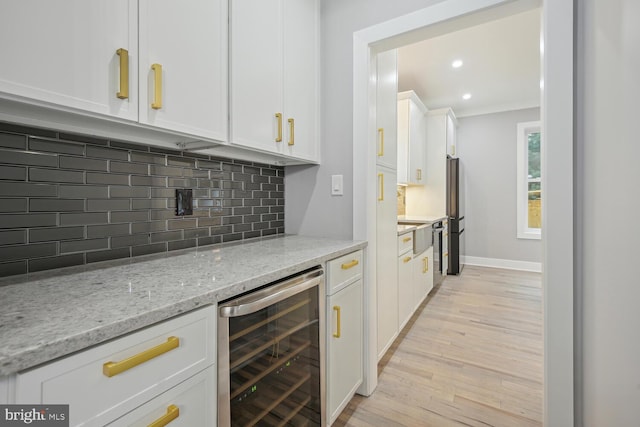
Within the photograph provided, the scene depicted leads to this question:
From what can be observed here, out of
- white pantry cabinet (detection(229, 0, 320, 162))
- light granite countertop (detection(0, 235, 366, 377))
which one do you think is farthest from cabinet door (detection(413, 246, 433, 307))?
light granite countertop (detection(0, 235, 366, 377))

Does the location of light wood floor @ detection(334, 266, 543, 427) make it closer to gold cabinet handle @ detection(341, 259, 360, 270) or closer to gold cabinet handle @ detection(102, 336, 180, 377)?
gold cabinet handle @ detection(341, 259, 360, 270)

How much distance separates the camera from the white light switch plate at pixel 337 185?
6.04ft

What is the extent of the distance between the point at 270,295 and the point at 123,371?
0.45m

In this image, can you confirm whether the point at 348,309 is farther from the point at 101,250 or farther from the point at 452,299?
the point at 452,299

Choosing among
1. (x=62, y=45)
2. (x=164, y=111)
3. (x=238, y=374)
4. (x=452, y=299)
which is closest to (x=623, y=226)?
(x=238, y=374)

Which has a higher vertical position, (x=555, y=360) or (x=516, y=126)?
(x=516, y=126)

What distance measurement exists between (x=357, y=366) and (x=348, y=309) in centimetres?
38

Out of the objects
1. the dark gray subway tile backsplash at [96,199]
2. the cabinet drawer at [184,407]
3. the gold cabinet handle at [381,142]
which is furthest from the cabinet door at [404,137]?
the cabinet drawer at [184,407]

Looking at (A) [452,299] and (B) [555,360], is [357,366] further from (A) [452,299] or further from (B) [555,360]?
(A) [452,299]

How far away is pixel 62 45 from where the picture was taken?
80 centimetres

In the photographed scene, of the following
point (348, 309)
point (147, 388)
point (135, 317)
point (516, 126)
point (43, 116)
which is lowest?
point (348, 309)

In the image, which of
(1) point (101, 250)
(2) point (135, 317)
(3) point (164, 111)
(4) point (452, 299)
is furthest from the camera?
(4) point (452, 299)

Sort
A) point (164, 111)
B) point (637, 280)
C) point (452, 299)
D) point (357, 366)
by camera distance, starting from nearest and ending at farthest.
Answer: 1. point (637, 280)
2. point (164, 111)
3. point (357, 366)
4. point (452, 299)

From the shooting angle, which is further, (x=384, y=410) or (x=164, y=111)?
(x=384, y=410)
